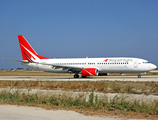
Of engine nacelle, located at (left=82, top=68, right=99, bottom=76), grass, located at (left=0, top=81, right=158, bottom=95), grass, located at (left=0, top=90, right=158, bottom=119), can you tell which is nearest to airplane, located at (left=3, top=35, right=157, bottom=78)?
engine nacelle, located at (left=82, top=68, right=99, bottom=76)

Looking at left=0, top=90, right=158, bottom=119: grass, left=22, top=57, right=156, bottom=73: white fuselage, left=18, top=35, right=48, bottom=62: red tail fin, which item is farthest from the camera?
left=18, top=35, right=48, bottom=62: red tail fin

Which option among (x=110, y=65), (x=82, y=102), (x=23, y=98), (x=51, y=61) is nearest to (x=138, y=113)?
(x=82, y=102)

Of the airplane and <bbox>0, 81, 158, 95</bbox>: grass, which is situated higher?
the airplane

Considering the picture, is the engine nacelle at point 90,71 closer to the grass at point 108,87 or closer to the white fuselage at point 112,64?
the white fuselage at point 112,64

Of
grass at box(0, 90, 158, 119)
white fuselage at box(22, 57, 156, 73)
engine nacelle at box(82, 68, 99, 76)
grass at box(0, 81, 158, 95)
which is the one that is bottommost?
grass at box(0, 90, 158, 119)

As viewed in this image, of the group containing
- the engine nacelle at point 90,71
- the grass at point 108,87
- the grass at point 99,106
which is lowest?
the grass at point 99,106

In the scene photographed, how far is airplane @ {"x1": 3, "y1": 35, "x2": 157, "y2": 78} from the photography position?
33.6m

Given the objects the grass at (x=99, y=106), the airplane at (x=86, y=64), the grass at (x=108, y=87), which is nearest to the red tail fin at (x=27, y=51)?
the airplane at (x=86, y=64)

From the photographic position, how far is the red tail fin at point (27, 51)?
4022cm

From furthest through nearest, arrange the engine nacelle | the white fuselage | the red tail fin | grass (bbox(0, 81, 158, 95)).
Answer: the red tail fin → the white fuselage → the engine nacelle → grass (bbox(0, 81, 158, 95))

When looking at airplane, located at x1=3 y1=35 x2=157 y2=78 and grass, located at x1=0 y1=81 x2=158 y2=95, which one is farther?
airplane, located at x1=3 y1=35 x2=157 y2=78

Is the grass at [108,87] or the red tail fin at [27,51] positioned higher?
the red tail fin at [27,51]

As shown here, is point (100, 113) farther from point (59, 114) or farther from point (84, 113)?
point (59, 114)

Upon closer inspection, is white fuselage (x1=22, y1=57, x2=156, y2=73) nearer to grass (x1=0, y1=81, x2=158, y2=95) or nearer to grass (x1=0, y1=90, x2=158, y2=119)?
grass (x1=0, y1=81, x2=158, y2=95)
